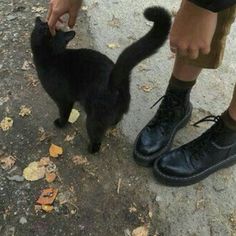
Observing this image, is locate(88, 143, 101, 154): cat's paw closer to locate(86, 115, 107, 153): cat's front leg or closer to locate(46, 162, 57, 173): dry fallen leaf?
locate(86, 115, 107, 153): cat's front leg

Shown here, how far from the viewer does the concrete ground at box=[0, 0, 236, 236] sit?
2006 mm

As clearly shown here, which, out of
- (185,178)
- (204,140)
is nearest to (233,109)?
(204,140)

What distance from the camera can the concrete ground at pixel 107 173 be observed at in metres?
2.01

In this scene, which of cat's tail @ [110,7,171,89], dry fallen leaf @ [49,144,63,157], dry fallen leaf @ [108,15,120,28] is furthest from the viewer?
dry fallen leaf @ [108,15,120,28]

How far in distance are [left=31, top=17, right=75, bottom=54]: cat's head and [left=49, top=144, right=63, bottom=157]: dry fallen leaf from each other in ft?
1.63

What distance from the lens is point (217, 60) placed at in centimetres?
200

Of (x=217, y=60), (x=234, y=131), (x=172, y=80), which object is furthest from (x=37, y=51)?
(x=234, y=131)

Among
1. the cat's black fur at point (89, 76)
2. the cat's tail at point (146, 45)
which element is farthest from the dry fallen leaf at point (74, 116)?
the cat's tail at point (146, 45)

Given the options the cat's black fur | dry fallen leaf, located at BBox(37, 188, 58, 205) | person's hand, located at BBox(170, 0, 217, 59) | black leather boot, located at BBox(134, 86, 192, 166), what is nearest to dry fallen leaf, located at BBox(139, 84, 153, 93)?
black leather boot, located at BBox(134, 86, 192, 166)

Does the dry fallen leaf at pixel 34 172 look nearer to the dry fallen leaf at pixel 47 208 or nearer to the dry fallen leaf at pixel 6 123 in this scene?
the dry fallen leaf at pixel 47 208

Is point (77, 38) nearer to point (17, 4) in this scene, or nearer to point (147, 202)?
point (17, 4)

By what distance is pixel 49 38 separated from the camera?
2.17m

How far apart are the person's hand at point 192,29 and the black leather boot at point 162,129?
749mm

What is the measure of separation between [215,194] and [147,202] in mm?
334
